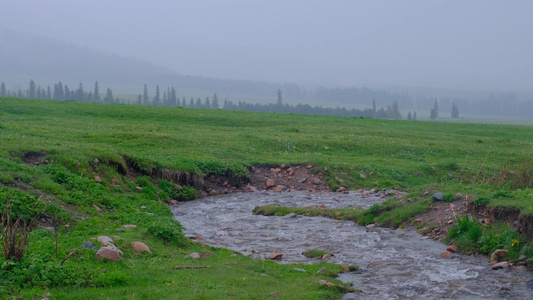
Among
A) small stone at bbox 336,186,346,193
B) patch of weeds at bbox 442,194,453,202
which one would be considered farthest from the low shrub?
small stone at bbox 336,186,346,193

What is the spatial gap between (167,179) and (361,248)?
40.4 feet

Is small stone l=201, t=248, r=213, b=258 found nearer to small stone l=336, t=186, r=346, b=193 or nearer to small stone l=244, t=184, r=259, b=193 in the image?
small stone l=244, t=184, r=259, b=193

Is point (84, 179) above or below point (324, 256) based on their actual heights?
above

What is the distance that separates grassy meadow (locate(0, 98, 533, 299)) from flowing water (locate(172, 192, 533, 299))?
101cm

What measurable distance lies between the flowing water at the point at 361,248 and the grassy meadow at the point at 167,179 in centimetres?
101

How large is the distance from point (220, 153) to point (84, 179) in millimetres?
11904

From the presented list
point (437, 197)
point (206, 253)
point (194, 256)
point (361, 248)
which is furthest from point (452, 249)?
point (194, 256)

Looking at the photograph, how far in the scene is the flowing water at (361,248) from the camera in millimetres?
11404

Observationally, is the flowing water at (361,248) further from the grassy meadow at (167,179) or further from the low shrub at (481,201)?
the low shrub at (481,201)

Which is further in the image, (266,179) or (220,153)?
(220,153)

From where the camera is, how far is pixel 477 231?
14.8 meters

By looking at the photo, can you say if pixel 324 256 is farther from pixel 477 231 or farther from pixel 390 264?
pixel 477 231

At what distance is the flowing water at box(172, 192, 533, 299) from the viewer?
11.4m

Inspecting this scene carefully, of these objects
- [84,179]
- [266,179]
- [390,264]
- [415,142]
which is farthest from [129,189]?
[415,142]
